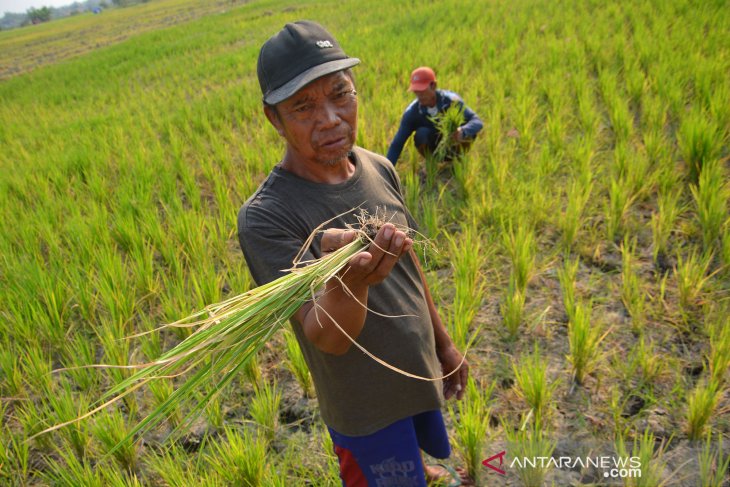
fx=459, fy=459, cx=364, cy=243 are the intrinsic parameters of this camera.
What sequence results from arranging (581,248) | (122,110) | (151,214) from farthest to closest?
1. (122,110)
2. (151,214)
3. (581,248)

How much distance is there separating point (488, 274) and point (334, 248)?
153 cm

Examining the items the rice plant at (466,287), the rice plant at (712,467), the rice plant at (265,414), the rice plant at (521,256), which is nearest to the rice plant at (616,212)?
the rice plant at (521,256)

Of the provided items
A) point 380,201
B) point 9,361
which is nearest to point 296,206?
point 380,201

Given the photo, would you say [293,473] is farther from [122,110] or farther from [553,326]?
[122,110]

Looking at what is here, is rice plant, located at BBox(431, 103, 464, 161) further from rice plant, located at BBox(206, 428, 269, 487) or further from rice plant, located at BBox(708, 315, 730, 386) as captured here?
rice plant, located at BBox(206, 428, 269, 487)

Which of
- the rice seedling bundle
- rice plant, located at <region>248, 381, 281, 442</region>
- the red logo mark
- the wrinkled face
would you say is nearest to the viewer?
the rice seedling bundle

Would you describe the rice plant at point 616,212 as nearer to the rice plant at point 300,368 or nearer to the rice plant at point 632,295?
the rice plant at point 632,295

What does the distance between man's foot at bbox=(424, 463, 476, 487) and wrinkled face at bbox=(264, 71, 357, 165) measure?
1.05 metres

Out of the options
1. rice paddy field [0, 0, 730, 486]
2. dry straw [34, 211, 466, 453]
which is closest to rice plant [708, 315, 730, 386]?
rice paddy field [0, 0, 730, 486]

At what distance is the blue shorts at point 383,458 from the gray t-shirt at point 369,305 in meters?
0.04

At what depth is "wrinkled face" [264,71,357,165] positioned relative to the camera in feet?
3.47

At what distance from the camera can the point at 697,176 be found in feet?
8.36

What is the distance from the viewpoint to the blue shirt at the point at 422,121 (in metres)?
2.96

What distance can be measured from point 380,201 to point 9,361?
1.78m
